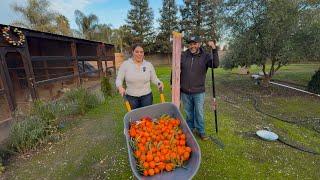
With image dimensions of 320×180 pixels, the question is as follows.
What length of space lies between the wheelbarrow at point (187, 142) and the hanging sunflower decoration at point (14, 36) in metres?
4.36

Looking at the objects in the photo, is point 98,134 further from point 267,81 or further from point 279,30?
point 267,81

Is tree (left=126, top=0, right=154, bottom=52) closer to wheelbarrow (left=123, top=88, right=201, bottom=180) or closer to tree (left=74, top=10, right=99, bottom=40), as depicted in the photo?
tree (left=74, top=10, right=99, bottom=40)

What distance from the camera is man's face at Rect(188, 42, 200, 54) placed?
3.56m

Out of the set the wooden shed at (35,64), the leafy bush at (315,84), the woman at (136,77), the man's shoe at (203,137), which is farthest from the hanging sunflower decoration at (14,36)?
the leafy bush at (315,84)

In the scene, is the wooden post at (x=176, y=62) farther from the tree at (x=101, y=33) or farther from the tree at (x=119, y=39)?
the tree at (x=101, y=33)

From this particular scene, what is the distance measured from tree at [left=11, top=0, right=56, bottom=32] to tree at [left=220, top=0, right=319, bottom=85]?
740 inches

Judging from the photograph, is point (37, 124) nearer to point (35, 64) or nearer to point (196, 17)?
point (35, 64)

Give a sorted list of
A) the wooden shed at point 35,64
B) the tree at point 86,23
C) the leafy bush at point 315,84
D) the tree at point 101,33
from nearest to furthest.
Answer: the wooden shed at point 35,64, the leafy bush at point 315,84, the tree at point 86,23, the tree at point 101,33

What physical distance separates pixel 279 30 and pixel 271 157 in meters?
6.08

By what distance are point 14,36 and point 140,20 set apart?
1043 inches

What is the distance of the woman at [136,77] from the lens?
328 centimetres

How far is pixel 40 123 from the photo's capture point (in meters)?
4.45

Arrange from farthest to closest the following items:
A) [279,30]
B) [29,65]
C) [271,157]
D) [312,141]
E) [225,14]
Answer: [225,14]
[279,30]
[29,65]
[312,141]
[271,157]

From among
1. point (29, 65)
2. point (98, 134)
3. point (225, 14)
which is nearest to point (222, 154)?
point (98, 134)
